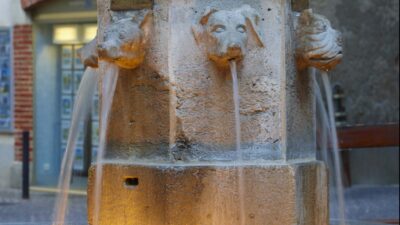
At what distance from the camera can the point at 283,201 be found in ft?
15.9

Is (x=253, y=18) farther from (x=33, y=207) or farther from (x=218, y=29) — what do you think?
(x=33, y=207)

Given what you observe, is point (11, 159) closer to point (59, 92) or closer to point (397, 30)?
point (59, 92)

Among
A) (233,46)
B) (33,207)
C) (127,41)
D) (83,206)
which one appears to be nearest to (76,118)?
(127,41)

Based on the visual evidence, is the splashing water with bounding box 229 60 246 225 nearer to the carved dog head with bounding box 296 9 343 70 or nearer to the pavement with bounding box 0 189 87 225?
the carved dog head with bounding box 296 9 343 70

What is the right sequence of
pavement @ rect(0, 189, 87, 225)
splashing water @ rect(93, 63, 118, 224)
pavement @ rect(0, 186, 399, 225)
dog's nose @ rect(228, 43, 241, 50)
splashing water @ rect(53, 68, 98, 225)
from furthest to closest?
pavement @ rect(0, 186, 399, 225) → pavement @ rect(0, 189, 87, 225) → splashing water @ rect(53, 68, 98, 225) → splashing water @ rect(93, 63, 118, 224) → dog's nose @ rect(228, 43, 241, 50)

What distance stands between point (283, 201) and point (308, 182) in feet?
0.98

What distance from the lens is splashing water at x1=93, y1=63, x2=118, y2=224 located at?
5098 millimetres

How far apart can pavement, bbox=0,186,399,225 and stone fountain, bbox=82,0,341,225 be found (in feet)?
15.3

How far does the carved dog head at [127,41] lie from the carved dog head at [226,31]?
0.25 meters

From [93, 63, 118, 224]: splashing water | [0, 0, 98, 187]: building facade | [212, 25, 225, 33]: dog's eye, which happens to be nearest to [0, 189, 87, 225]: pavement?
[0, 0, 98, 187]: building facade

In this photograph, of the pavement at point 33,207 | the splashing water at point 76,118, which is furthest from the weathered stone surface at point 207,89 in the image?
the pavement at point 33,207

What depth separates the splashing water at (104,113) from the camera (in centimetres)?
510

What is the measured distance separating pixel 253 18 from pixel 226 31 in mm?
178

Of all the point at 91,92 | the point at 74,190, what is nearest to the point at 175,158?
the point at 91,92
